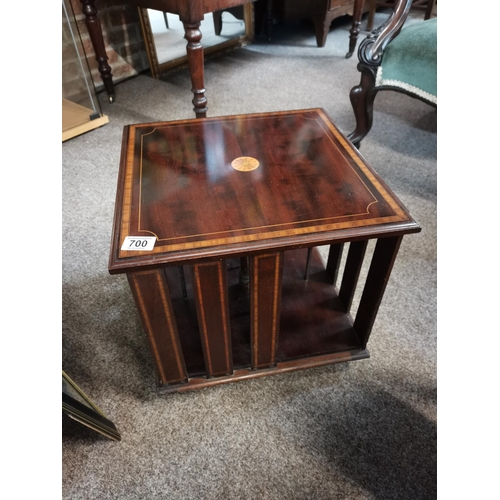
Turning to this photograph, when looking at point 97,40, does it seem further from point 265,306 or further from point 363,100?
point 265,306

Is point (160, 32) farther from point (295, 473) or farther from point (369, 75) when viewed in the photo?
point (295, 473)

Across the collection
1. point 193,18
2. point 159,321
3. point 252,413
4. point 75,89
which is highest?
point 193,18

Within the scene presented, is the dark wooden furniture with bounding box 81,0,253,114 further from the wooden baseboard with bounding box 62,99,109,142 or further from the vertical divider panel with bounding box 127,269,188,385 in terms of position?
the vertical divider panel with bounding box 127,269,188,385

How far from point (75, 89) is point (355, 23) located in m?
1.65

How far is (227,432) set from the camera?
0.78 m

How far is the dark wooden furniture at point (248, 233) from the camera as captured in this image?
612 millimetres

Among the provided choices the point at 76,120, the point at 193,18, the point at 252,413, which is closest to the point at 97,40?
the point at 76,120

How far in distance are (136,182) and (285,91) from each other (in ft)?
5.06

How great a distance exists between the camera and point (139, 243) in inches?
23.3

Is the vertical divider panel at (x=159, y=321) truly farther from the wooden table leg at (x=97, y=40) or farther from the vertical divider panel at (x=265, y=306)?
the wooden table leg at (x=97, y=40)

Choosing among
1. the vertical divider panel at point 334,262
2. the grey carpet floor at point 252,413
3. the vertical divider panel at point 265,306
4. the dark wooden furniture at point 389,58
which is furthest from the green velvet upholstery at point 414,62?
the vertical divider panel at point 265,306

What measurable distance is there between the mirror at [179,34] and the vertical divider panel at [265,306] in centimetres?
167

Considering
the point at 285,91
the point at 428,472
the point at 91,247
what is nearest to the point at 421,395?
the point at 428,472

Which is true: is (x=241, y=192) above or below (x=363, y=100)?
above
